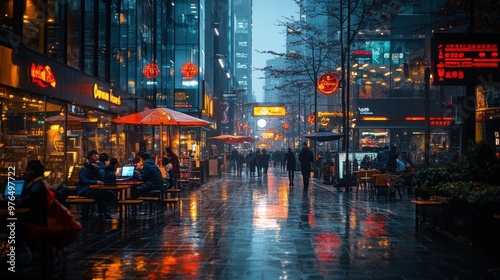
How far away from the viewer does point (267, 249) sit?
9773mm

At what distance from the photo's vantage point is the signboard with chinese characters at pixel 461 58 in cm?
1377

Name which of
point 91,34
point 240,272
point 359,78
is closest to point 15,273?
point 240,272

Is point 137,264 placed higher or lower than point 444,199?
lower

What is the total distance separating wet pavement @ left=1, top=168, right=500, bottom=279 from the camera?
7.97m

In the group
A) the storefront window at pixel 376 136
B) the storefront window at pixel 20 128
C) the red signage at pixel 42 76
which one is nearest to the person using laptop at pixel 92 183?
the storefront window at pixel 20 128

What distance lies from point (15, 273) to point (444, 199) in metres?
8.30

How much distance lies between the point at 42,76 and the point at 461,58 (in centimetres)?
1095

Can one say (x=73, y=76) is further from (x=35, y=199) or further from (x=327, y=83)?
(x=327, y=83)

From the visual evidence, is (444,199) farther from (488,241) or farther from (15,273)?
(15,273)

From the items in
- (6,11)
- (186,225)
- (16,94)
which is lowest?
(186,225)

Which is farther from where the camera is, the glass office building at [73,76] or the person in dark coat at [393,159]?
the person in dark coat at [393,159]

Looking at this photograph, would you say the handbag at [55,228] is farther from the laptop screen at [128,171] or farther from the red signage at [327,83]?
the red signage at [327,83]

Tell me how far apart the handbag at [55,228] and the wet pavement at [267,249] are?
417mm

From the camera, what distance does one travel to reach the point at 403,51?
54.7 metres
